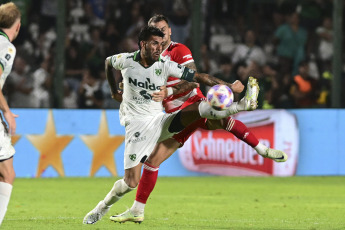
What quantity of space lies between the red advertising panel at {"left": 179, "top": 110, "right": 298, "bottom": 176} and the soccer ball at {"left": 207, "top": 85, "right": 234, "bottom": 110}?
641 centimetres

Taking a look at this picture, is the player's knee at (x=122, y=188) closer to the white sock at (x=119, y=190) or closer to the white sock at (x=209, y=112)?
the white sock at (x=119, y=190)

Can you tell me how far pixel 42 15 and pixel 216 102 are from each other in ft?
29.9

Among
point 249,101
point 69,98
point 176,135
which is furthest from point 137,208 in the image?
point 69,98

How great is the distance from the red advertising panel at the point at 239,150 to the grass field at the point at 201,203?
23cm

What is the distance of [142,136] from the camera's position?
25.8ft

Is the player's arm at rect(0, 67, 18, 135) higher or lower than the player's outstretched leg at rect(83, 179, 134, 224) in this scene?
higher

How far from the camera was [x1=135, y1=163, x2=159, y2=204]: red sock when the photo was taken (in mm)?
8312

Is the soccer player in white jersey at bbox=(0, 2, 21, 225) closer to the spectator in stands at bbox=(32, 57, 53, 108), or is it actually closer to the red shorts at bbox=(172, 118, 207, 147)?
the red shorts at bbox=(172, 118, 207, 147)

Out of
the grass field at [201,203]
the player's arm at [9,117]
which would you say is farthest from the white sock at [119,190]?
the player's arm at [9,117]

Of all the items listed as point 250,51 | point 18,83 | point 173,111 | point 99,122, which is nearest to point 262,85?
point 250,51

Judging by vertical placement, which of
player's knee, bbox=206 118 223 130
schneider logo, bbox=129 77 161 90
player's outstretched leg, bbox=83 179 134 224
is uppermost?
schneider logo, bbox=129 77 161 90

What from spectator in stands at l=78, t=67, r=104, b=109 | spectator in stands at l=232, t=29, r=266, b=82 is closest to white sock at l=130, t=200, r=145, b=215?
spectator in stands at l=78, t=67, r=104, b=109

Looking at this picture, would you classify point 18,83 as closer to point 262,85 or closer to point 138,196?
point 262,85

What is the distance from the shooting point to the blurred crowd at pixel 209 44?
48.4 feet
